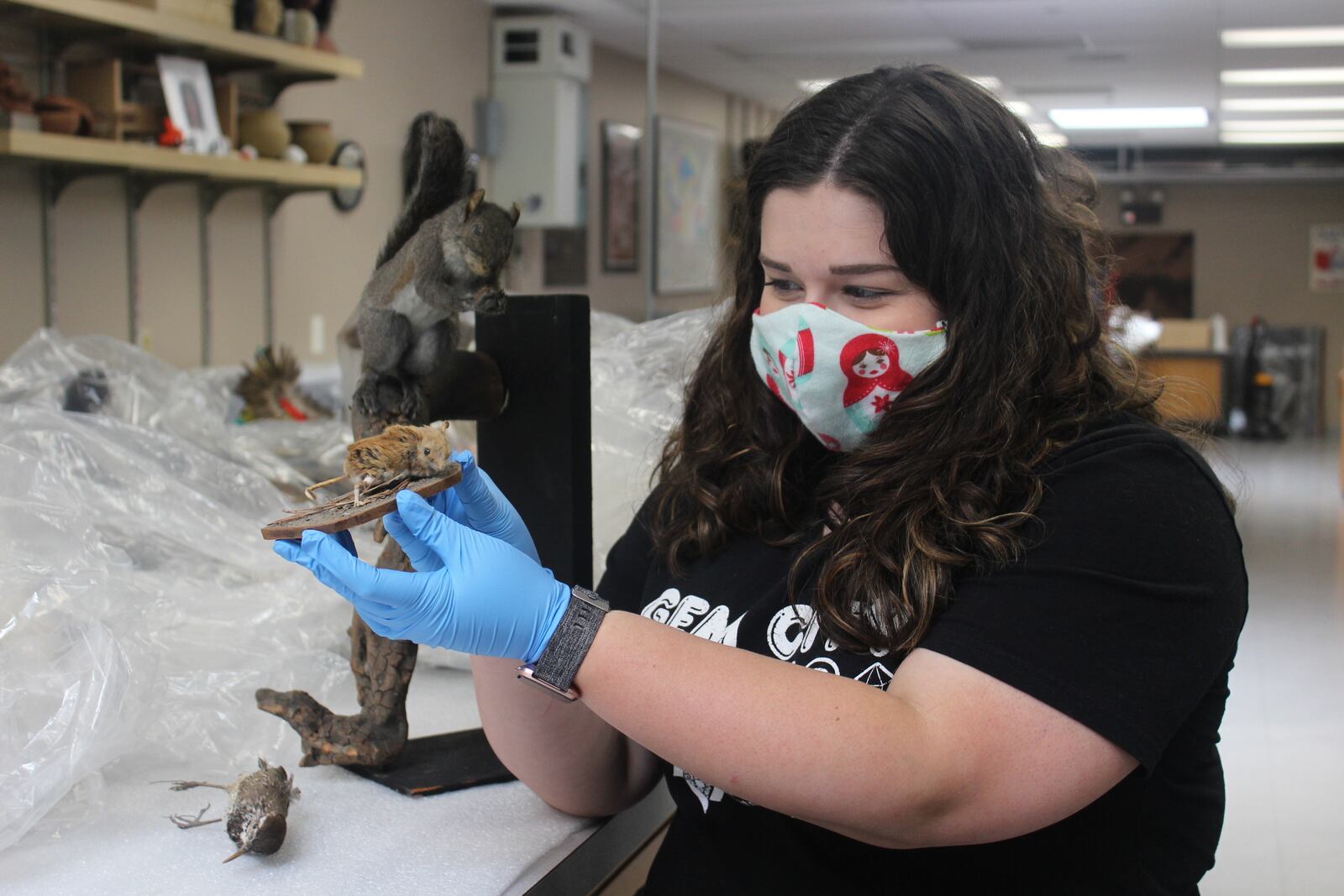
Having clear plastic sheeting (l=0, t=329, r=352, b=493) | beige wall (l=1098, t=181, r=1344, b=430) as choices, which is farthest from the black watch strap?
beige wall (l=1098, t=181, r=1344, b=430)

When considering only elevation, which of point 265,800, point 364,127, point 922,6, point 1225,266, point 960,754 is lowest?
point 265,800

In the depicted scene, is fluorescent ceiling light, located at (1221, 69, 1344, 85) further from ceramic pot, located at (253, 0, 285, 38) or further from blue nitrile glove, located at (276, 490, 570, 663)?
ceramic pot, located at (253, 0, 285, 38)

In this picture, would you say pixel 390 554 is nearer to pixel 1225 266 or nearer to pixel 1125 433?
pixel 1125 433

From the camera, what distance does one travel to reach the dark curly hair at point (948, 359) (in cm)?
90

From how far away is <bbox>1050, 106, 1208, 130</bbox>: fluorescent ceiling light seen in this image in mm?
3359

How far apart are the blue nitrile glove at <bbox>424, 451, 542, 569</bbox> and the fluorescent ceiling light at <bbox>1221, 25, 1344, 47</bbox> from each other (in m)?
1.65

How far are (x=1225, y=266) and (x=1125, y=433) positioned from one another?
121 inches

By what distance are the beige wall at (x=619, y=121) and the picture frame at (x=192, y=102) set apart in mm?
2041

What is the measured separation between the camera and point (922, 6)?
14.9 feet

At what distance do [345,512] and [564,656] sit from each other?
0.58 ft

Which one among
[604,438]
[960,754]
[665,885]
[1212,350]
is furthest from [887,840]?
[1212,350]

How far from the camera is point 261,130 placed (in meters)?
3.46

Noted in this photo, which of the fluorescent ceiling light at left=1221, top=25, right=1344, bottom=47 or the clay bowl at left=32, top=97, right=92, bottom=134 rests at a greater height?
the fluorescent ceiling light at left=1221, top=25, right=1344, bottom=47

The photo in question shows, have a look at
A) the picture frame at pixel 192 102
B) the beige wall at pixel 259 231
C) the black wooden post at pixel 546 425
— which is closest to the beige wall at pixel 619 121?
the beige wall at pixel 259 231
